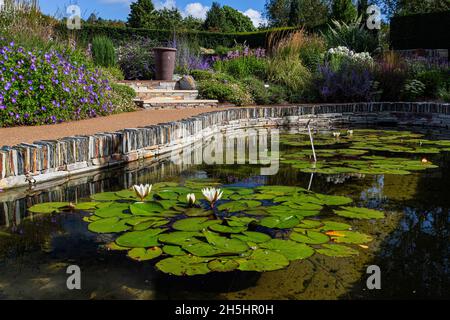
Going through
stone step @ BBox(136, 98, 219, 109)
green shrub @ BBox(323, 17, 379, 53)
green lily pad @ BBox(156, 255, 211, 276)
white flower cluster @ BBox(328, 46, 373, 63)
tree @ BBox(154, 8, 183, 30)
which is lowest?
green lily pad @ BBox(156, 255, 211, 276)

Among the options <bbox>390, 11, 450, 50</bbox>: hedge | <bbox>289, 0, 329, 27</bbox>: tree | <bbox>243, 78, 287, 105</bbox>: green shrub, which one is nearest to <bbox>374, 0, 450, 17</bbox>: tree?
<bbox>289, 0, 329, 27</bbox>: tree

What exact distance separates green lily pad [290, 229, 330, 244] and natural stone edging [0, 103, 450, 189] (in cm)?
214

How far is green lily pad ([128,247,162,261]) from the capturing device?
81.7 inches

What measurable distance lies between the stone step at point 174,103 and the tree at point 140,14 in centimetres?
1735

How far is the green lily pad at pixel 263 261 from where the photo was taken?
6.37ft

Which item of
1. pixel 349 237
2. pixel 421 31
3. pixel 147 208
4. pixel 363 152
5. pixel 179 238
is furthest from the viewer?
pixel 421 31

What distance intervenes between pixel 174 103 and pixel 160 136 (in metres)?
4.09

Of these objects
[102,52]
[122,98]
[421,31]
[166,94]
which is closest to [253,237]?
[122,98]

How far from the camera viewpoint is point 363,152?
5055 mm

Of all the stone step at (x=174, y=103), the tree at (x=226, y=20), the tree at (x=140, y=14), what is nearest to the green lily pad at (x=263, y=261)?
the stone step at (x=174, y=103)

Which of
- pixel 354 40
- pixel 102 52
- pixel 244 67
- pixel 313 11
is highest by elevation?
pixel 313 11

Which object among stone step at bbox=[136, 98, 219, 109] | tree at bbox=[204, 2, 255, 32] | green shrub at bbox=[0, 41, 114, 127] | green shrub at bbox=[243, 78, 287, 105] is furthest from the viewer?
tree at bbox=[204, 2, 255, 32]

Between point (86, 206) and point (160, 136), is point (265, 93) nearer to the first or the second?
point (160, 136)

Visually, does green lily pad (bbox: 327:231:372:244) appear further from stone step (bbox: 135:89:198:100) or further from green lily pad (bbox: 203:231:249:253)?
stone step (bbox: 135:89:198:100)
